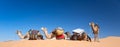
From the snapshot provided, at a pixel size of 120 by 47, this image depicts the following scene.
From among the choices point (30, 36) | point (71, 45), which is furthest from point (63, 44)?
point (30, 36)

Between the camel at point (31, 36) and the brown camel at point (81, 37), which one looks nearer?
the brown camel at point (81, 37)

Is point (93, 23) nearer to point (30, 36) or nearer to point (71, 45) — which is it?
point (71, 45)

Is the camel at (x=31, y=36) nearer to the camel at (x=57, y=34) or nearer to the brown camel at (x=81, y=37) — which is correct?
the camel at (x=57, y=34)

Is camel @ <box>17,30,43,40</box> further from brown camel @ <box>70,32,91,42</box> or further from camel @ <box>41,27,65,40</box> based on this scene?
brown camel @ <box>70,32,91,42</box>

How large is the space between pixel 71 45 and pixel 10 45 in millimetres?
2938

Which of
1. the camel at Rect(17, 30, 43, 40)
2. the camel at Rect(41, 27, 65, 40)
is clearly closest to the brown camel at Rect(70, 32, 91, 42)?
the camel at Rect(41, 27, 65, 40)

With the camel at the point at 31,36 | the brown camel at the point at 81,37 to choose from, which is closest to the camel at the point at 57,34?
the camel at the point at 31,36

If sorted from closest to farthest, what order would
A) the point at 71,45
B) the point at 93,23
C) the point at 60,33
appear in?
the point at 71,45, the point at 93,23, the point at 60,33

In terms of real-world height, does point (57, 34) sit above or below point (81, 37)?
above

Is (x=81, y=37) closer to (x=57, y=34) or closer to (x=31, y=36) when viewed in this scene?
(x=57, y=34)

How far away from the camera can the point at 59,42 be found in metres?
13.3

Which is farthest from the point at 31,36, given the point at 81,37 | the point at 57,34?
the point at 81,37

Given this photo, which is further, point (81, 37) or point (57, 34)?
point (57, 34)

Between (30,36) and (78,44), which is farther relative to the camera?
(30,36)
